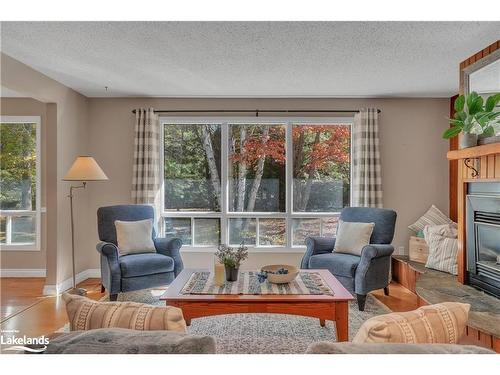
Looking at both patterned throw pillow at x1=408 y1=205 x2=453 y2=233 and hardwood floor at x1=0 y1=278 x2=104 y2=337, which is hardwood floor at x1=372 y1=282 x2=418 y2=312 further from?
hardwood floor at x1=0 y1=278 x2=104 y2=337

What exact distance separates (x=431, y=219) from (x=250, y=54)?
332cm

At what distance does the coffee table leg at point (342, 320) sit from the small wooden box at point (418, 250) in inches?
98.3

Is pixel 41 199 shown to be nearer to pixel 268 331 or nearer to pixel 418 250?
pixel 268 331

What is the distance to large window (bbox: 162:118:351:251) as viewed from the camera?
5.30m

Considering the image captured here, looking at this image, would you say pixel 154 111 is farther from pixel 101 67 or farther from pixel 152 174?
pixel 101 67

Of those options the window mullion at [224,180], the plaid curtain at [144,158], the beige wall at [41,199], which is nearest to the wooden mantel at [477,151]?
the window mullion at [224,180]

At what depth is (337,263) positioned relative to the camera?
4062 millimetres

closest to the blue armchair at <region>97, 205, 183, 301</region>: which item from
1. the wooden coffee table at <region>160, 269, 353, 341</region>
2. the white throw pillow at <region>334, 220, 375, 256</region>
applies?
the wooden coffee table at <region>160, 269, 353, 341</region>

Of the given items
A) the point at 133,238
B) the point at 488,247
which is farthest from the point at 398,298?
the point at 133,238

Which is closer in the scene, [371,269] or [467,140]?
[467,140]

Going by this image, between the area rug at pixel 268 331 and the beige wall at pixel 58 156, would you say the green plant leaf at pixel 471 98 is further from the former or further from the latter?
the beige wall at pixel 58 156

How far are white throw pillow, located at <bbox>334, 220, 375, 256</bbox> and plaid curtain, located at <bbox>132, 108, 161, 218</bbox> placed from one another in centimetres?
244
